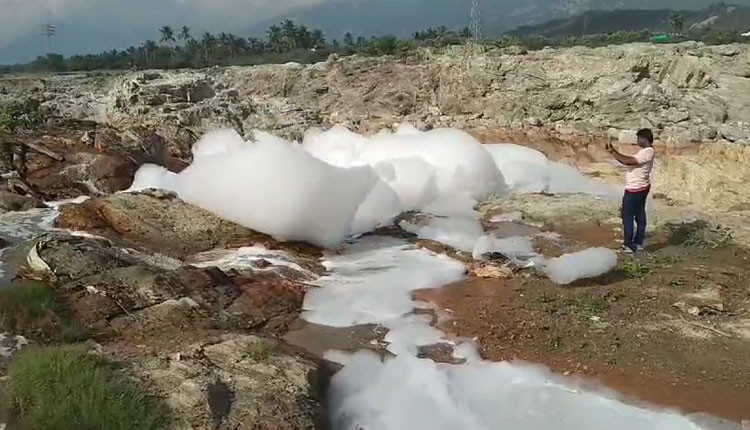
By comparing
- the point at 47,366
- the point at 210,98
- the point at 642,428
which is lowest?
the point at 642,428

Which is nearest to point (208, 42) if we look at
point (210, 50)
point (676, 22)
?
point (210, 50)

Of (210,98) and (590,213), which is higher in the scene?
(210,98)

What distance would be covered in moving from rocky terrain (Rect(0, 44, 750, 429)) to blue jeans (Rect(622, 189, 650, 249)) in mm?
283

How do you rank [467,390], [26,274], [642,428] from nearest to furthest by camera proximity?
1. [642,428]
2. [467,390]
3. [26,274]

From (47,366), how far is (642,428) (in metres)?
3.76

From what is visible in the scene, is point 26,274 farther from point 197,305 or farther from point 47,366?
point 47,366

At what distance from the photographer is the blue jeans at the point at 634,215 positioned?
8.12m

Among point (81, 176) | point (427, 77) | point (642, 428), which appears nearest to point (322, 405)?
point (642, 428)

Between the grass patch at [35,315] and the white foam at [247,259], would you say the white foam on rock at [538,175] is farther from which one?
the grass patch at [35,315]

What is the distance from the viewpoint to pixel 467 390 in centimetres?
533

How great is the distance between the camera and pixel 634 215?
8297 mm

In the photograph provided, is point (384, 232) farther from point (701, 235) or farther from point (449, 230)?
point (701, 235)

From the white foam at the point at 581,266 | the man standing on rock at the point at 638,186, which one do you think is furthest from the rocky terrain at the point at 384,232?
the man standing on rock at the point at 638,186

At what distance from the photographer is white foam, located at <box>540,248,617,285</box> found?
7500 millimetres
